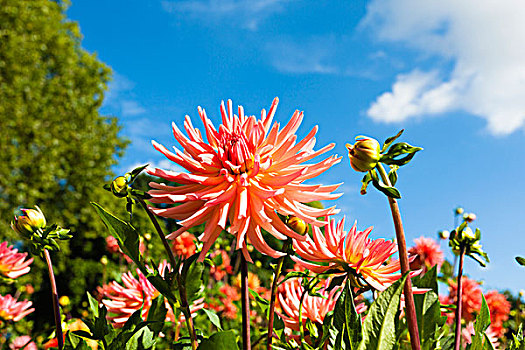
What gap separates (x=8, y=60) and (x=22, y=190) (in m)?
3.24

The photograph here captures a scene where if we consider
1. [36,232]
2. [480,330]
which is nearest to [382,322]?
[480,330]

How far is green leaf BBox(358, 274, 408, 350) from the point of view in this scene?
67 cm

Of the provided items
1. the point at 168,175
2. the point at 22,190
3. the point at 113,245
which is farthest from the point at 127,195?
the point at 22,190

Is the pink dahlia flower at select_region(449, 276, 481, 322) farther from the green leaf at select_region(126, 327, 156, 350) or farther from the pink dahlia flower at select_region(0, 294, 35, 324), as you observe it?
the pink dahlia flower at select_region(0, 294, 35, 324)

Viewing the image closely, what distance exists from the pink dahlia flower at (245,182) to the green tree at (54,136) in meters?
10.2

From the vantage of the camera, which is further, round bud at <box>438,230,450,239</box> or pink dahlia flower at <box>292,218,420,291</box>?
round bud at <box>438,230,450,239</box>

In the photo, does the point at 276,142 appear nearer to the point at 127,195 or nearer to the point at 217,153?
the point at 217,153

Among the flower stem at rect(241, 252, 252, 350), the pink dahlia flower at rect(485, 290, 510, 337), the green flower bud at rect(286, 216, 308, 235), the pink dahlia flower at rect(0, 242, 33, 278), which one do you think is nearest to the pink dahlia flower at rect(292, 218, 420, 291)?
the green flower bud at rect(286, 216, 308, 235)

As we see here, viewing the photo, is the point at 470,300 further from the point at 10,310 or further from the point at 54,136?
the point at 54,136

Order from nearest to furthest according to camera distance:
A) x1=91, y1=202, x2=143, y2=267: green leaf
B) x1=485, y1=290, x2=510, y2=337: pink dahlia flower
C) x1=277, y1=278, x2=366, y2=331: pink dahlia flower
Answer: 1. x1=91, y1=202, x2=143, y2=267: green leaf
2. x1=277, y1=278, x2=366, y2=331: pink dahlia flower
3. x1=485, y1=290, x2=510, y2=337: pink dahlia flower

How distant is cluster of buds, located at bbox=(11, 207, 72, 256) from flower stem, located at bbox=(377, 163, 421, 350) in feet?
2.30

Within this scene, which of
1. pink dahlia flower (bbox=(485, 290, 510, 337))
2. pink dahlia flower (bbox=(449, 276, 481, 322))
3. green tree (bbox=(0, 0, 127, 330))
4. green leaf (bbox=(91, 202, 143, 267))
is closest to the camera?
green leaf (bbox=(91, 202, 143, 267))

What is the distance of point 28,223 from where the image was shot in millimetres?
1001

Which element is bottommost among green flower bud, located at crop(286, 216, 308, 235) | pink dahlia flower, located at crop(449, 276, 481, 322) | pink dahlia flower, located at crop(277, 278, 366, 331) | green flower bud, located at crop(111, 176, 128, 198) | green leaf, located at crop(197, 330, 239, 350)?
green leaf, located at crop(197, 330, 239, 350)
